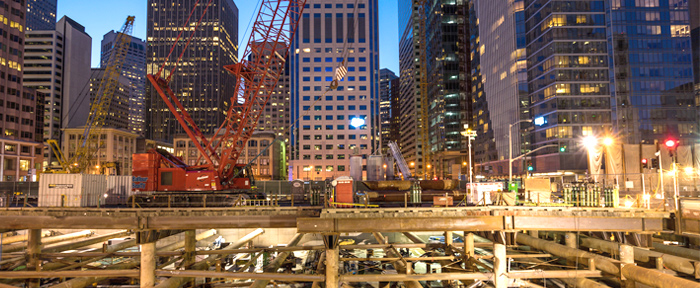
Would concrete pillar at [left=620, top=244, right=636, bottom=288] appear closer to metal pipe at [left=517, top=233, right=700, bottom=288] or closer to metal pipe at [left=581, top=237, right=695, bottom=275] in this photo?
metal pipe at [left=517, top=233, right=700, bottom=288]

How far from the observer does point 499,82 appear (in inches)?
5059

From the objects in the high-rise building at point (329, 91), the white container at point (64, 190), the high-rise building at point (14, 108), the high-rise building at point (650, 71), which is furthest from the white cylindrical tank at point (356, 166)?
the high-rise building at point (14, 108)

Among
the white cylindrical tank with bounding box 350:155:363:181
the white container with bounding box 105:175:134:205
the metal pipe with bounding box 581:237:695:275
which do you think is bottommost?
the metal pipe with bounding box 581:237:695:275

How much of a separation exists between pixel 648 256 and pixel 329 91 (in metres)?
122

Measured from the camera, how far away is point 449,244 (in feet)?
105

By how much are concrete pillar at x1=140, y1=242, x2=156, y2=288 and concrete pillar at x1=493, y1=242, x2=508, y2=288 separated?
20.1 metres

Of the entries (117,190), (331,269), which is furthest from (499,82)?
(331,269)

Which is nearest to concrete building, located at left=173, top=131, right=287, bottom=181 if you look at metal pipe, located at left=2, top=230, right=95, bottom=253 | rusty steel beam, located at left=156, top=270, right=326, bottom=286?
metal pipe, located at left=2, top=230, right=95, bottom=253

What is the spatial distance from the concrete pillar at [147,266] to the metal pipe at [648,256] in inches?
1176

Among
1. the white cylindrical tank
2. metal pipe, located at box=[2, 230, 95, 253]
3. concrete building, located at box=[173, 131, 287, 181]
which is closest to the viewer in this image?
metal pipe, located at box=[2, 230, 95, 253]

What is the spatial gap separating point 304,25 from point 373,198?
401 ft

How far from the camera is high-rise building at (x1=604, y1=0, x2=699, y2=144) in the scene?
4208 inches

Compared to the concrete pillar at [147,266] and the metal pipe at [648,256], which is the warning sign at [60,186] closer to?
the concrete pillar at [147,266]

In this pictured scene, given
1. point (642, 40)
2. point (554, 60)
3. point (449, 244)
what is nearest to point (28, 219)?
point (449, 244)
